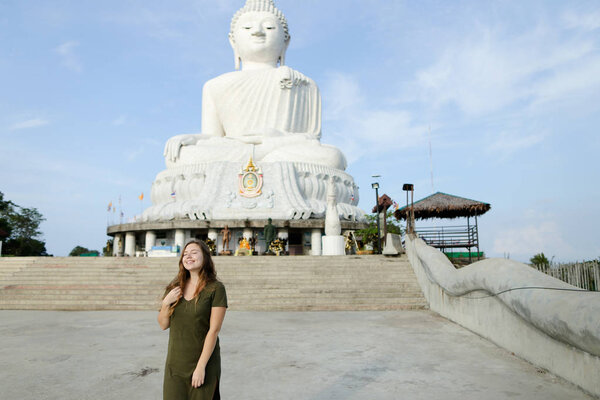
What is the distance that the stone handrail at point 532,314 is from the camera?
3117mm

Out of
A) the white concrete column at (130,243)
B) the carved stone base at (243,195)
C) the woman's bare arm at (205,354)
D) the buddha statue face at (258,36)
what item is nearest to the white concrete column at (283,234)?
the carved stone base at (243,195)

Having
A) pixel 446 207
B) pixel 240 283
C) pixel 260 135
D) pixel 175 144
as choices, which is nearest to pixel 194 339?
pixel 240 283

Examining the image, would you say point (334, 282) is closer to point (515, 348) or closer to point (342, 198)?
point (515, 348)

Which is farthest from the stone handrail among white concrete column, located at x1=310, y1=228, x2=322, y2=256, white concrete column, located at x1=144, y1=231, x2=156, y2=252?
white concrete column, located at x1=144, y1=231, x2=156, y2=252

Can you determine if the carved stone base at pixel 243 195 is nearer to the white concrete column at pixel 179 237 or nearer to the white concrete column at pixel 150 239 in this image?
the white concrete column at pixel 179 237

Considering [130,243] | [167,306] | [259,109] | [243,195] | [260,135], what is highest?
[259,109]

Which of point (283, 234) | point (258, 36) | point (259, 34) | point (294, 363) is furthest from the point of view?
point (258, 36)

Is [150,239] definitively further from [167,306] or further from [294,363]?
[167,306]

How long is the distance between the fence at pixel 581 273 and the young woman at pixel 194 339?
5404 millimetres

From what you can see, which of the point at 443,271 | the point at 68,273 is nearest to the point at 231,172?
the point at 68,273

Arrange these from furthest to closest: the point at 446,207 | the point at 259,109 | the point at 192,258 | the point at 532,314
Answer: the point at 259,109, the point at 446,207, the point at 532,314, the point at 192,258

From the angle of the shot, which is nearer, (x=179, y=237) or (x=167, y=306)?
(x=167, y=306)

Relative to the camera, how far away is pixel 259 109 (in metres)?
23.9

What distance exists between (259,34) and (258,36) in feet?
0.59
